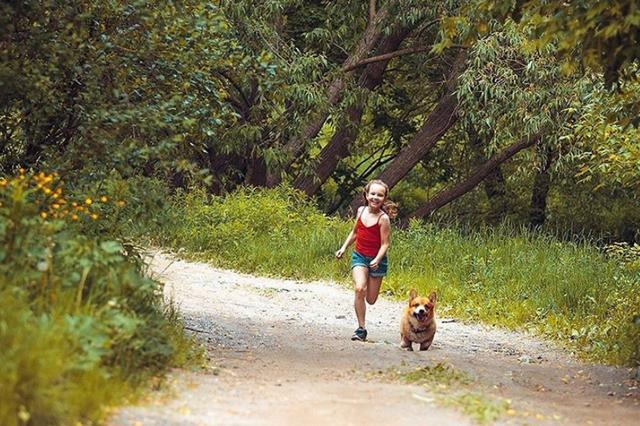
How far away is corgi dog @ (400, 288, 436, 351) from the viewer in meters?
10.4

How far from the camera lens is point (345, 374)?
8.81 m

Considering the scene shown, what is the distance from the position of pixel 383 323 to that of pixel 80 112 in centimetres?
511

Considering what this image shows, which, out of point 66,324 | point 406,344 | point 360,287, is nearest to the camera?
point 66,324

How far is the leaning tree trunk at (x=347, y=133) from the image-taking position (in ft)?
73.5

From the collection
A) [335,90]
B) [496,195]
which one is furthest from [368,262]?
[496,195]

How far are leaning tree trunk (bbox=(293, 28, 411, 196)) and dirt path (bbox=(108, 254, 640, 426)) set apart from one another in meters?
7.82

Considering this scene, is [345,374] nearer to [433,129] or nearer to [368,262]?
[368,262]

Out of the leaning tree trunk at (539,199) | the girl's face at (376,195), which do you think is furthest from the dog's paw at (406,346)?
the leaning tree trunk at (539,199)

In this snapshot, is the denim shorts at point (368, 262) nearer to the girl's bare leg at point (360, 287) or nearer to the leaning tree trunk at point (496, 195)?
the girl's bare leg at point (360, 287)

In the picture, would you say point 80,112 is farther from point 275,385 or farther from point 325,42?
point 325,42

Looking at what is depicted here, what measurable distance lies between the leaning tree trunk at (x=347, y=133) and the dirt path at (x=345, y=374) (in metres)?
7.82

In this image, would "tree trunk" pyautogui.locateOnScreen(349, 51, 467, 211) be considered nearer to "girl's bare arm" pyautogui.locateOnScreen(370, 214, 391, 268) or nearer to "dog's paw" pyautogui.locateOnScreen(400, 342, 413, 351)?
"girl's bare arm" pyautogui.locateOnScreen(370, 214, 391, 268)

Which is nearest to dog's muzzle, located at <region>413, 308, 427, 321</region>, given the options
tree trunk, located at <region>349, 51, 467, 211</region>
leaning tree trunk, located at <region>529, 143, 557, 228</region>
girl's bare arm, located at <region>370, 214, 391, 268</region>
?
girl's bare arm, located at <region>370, 214, 391, 268</region>

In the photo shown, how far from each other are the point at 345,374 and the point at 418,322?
184 cm
